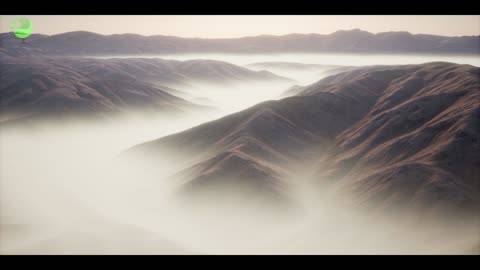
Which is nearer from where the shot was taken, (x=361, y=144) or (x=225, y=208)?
(x=225, y=208)

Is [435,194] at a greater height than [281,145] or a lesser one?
lesser

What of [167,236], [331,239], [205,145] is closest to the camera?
[331,239]

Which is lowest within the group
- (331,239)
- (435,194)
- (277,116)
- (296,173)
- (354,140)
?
(331,239)

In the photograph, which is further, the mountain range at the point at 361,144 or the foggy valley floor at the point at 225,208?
the mountain range at the point at 361,144

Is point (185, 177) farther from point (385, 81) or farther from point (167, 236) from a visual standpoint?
point (385, 81)

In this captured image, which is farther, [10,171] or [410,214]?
[10,171]

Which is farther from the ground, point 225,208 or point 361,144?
point 361,144

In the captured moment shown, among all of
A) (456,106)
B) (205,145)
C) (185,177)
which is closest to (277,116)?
(205,145)

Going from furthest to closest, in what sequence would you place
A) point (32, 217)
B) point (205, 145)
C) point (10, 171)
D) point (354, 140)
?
point (10, 171) → point (205, 145) → point (354, 140) → point (32, 217)
